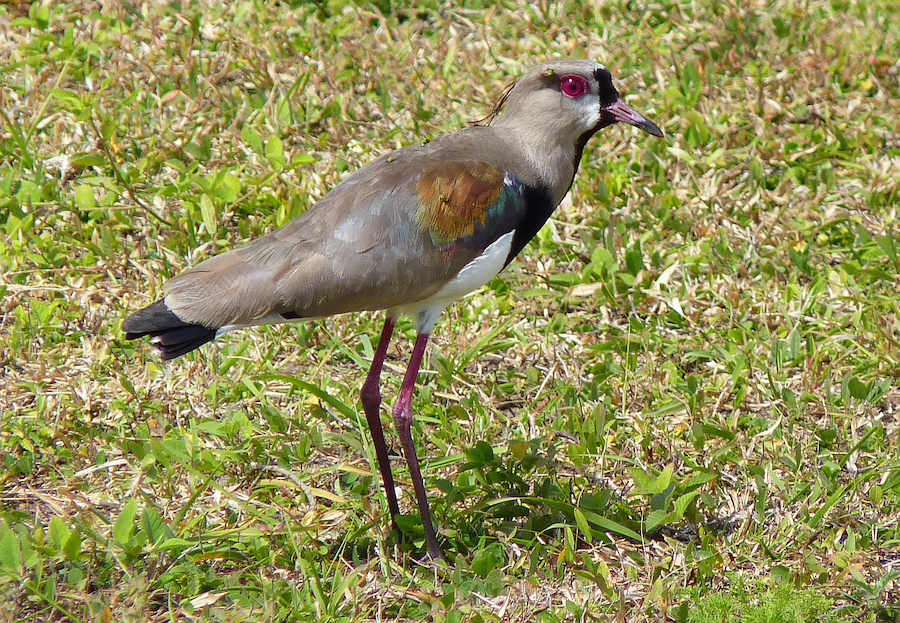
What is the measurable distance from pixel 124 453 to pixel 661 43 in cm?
417

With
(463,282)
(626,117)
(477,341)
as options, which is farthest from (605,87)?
(477,341)

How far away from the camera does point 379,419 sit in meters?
3.88

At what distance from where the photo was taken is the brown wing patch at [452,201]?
11.9ft

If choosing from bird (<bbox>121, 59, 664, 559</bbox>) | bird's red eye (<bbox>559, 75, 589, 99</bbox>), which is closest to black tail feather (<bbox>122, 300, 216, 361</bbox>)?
bird (<bbox>121, 59, 664, 559</bbox>)

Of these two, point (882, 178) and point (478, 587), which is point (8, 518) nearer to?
point (478, 587)

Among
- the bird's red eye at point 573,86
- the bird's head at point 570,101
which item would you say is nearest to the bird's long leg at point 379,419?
the bird's head at point 570,101

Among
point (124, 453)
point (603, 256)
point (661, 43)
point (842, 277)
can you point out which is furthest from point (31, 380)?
point (661, 43)

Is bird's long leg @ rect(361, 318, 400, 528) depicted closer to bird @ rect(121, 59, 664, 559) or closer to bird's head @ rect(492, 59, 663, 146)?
bird @ rect(121, 59, 664, 559)

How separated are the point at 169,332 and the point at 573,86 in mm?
1691

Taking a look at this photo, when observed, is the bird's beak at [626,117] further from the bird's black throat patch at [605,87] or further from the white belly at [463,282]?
the white belly at [463,282]

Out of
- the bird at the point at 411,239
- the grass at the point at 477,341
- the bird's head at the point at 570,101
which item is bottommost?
the grass at the point at 477,341

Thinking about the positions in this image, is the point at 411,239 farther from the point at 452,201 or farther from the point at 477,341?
the point at 477,341

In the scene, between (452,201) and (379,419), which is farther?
(379,419)

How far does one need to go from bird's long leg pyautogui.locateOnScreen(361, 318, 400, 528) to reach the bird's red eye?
106 cm
